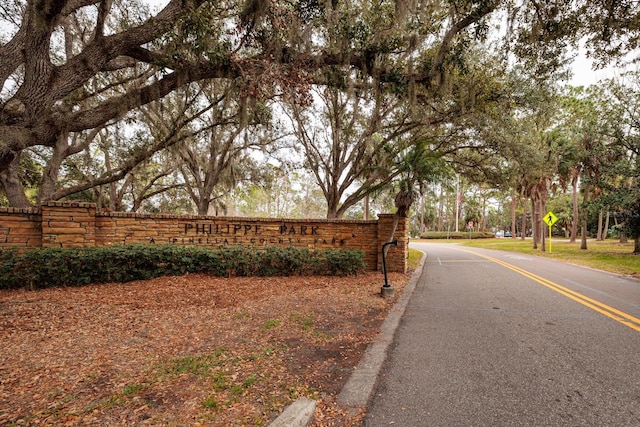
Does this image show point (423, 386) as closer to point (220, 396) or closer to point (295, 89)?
point (220, 396)

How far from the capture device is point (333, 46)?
627 centimetres

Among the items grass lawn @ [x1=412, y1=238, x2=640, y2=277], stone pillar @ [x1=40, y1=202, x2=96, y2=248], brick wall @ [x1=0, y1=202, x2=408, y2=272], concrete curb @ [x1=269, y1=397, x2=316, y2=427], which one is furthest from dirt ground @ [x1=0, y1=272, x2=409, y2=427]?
grass lawn @ [x1=412, y1=238, x2=640, y2=277]

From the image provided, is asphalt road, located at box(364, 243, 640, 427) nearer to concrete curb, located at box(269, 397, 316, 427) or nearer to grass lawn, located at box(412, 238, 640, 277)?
concrete curb, located at box(269, 397, 316, 427)

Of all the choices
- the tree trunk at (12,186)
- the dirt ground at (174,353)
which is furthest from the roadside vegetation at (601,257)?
the tree trunk at (12,186)

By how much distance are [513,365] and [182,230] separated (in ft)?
24.9

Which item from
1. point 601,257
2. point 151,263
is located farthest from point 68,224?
point 601,257

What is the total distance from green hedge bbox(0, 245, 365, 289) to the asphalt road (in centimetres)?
307

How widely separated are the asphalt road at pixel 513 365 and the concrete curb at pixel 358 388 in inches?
3.4

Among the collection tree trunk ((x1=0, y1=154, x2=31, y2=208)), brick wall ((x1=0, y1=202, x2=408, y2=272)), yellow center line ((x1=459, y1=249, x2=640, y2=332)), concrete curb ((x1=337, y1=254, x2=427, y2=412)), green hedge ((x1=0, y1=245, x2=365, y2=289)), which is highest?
tree trunk ((x1=0, y1=154, x2=31, y2=208))

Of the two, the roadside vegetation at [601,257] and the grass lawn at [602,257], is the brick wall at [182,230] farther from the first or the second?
the grass lawn at [602,257]

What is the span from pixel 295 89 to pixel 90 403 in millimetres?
4963

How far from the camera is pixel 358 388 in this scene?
103 inches

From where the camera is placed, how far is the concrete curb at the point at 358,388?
2.13 metres

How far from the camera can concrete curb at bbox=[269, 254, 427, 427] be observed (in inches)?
83.9
